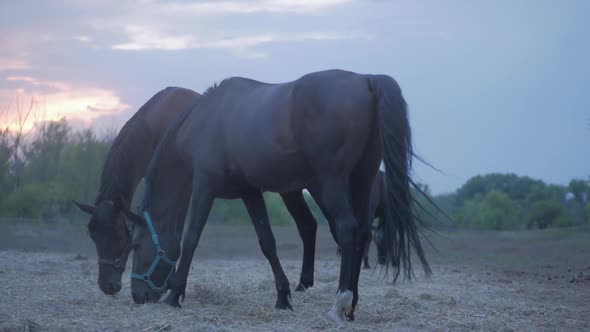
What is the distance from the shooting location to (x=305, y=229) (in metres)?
6.98

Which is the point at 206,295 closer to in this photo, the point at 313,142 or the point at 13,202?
the point at 313,142

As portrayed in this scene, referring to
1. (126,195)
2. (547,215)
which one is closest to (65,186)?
(126,195)

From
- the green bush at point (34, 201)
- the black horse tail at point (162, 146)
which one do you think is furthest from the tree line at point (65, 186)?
the black horse tail at point (162, 146)

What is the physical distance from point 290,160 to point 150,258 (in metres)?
2.00

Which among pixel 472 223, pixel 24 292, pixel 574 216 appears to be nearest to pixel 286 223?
pixel 472 223

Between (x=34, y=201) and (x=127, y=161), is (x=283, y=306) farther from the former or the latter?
(x=34, y=201)

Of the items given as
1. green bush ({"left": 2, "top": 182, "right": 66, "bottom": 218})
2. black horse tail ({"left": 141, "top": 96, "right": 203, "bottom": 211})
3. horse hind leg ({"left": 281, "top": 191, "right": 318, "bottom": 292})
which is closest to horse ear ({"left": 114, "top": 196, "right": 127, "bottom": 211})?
black horse tail ({"left": 141, "top": 96, "right": 203, "bottom": 211})

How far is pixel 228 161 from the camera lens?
5.74 meters

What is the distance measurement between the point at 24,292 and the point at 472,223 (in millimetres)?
37172

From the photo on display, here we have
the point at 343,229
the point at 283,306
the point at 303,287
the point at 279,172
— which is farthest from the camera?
the point at 303,287

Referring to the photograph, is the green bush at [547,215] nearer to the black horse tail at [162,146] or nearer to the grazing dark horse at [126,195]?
the grazing dark horse at [126,195]

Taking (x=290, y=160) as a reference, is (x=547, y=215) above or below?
above

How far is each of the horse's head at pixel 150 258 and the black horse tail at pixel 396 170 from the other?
239 cm

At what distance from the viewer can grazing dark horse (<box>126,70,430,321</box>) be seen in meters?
4.89
